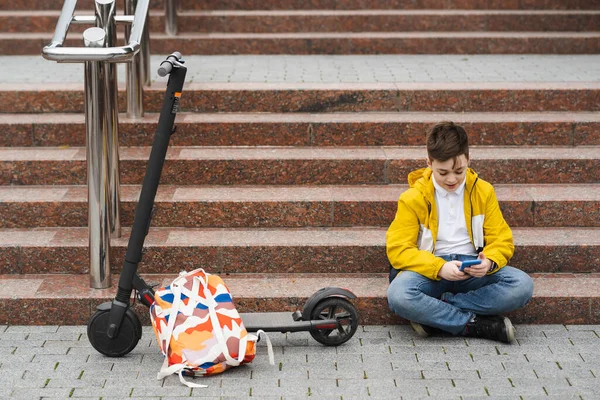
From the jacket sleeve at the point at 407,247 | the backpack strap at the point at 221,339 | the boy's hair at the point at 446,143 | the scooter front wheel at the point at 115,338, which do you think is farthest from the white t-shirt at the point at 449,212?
the scooter front wheel at the point at 115,338

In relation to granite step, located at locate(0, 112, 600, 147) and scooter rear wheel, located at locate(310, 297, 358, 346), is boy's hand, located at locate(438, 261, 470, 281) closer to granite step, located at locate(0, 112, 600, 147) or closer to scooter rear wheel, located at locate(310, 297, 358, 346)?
scooter rear wheel, located at locate(310, 297, 358, 346)

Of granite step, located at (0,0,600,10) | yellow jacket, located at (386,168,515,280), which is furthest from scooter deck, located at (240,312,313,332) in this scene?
granite step, located at (0,0,600,10)

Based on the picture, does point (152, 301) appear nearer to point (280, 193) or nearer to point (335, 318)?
point (335, 318)

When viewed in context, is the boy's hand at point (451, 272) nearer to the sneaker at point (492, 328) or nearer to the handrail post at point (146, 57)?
the sneaker at point (492, 328)

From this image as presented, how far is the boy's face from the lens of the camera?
4.75 meters

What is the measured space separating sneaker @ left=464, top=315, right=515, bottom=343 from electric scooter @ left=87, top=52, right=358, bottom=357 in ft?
2.04

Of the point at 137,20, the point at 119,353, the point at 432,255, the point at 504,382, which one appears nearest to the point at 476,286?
the point at 432,255

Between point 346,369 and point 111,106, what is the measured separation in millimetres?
1835

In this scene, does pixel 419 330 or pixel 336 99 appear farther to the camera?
pixel 336 99

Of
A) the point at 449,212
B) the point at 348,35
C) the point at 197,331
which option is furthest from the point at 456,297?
the point at 348,35

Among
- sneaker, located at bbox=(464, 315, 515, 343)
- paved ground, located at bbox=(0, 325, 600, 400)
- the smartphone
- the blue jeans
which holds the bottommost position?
paved ground, located at bbox=(0, 325, 600, 400)

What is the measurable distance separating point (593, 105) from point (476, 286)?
7.61 feet

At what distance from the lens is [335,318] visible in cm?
475

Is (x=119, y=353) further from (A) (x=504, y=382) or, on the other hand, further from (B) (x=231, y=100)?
(B) (x=231, y=100)
